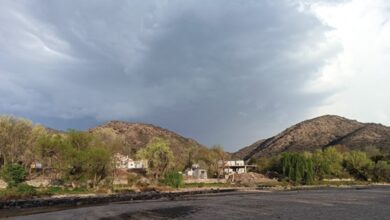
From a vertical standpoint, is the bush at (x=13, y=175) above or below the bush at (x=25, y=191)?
above

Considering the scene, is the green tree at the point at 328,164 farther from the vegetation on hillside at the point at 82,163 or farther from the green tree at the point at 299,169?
the green tree at the point at 299,169

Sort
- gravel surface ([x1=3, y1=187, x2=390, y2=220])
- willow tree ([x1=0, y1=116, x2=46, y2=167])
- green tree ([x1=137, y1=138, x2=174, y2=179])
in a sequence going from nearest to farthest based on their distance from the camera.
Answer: gravel surface ([x1=3, y1=187, x2=390, y2=220]) < willow tree ([x1=0, y1=116, x2=46, y2=167]) < green tree ([x1=137, y1=138, x2=174, y2=179])

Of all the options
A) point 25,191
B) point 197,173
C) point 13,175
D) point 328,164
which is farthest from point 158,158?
point 328,164

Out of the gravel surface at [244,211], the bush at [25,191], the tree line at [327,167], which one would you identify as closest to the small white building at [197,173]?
the tree line at [327,167]

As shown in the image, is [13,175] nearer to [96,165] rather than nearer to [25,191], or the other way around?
[25,191]

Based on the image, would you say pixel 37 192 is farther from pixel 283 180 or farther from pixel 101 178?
pixel 283 180

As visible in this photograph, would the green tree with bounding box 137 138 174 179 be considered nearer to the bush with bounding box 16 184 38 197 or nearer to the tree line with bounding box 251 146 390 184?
the tree line with bounding box 251 146 390 184

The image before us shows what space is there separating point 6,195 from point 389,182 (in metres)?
118

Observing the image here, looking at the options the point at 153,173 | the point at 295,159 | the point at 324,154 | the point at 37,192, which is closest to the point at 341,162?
the point at 324,154

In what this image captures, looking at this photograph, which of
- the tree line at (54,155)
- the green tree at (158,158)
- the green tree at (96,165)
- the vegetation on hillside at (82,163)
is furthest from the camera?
the green tree at (158,158)

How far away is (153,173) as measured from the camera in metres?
120

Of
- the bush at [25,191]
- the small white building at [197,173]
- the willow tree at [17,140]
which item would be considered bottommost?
Answer: the bush at [25,191]

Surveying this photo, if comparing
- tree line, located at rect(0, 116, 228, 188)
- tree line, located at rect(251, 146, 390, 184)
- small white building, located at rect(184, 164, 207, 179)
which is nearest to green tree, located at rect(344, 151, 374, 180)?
tree line, located at rect(251, 146, 390, 184)

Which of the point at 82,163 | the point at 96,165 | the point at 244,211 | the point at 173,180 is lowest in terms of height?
the point at 244,211
